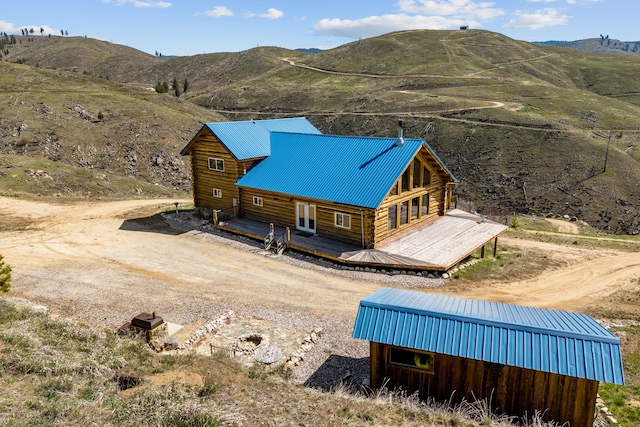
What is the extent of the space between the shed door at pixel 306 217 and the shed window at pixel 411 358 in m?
15.2

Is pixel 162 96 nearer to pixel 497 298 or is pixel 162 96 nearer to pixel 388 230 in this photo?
pixel 388 230

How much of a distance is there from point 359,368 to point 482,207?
150 ft

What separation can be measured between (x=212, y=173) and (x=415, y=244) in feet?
A: 52.0

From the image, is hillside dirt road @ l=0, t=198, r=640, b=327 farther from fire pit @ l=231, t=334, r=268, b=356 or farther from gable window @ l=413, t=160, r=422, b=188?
gable window @ l=413, t=160, r=422, b=188

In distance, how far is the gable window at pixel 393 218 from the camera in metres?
26.1

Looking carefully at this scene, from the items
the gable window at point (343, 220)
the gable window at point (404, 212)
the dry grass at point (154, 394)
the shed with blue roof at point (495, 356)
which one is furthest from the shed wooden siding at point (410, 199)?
the dry grass at point (154, 394)

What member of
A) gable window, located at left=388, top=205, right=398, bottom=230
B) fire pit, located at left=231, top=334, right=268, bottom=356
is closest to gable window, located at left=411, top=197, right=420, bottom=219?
gable window, located at left=388, top=205, right=398, bottom=230

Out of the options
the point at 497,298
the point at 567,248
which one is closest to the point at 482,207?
the point at 567,248

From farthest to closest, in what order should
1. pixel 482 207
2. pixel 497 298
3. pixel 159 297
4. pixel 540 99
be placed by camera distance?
1. pixel 540 99
2. pixel 482 207
3. pixel 497 298
4. pixel 159 297

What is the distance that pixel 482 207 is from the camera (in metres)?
55.5

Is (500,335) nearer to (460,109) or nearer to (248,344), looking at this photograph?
(248,344)

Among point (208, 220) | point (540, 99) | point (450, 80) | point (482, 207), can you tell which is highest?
point (450, 80)

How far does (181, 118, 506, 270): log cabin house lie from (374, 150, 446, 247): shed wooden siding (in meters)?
0.06

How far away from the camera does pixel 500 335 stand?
446 inches
